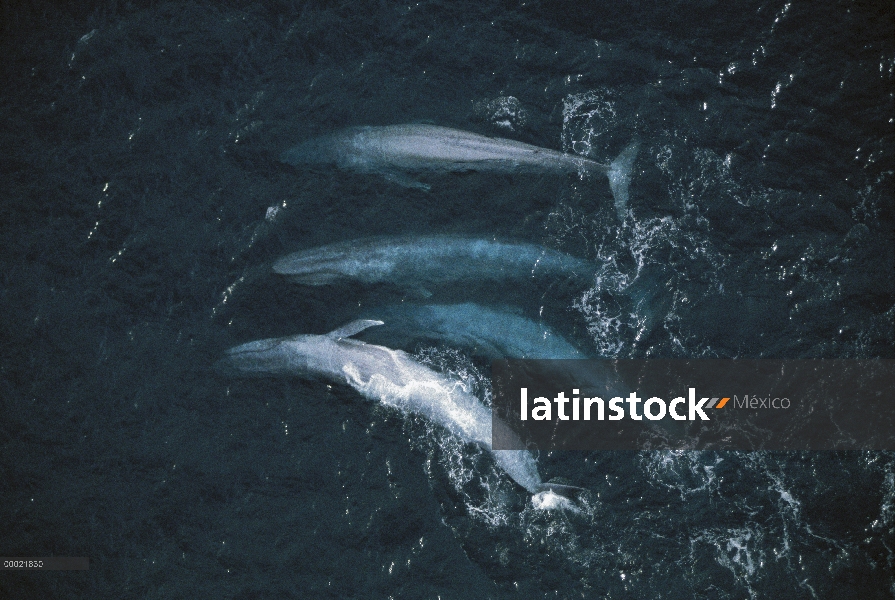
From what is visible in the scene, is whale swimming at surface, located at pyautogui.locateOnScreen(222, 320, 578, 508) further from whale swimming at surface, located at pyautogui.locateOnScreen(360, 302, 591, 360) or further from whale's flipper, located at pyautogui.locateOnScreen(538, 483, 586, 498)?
whale swimming at surface, located at pyautogui.locateOnScreen(360, 302, 591, 360)

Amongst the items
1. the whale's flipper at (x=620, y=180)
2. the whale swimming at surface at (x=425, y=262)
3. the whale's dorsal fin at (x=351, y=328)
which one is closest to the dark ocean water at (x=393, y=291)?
the whale's flipper at (x=620, y=180)

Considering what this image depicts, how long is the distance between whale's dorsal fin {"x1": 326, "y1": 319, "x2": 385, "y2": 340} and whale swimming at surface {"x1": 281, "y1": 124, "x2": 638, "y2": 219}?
3.30 m

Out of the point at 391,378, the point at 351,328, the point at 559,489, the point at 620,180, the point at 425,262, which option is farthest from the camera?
the point at 425,262

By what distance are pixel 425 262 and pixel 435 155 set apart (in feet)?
7.90

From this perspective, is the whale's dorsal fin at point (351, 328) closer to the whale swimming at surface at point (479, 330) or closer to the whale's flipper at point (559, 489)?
the whale swimming at surface at point (479, 330)

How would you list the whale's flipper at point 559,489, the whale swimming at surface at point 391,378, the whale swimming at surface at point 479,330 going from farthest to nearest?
the whale swimming at surface at point 479,330, the whale swimming at surface at point 391,378, the whale's flipper at point 559,489

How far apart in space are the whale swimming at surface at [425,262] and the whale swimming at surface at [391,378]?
124cm

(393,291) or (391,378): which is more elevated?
(393,291)

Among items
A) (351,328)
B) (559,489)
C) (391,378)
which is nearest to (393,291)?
(351,328)

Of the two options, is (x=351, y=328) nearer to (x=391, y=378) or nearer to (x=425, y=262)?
(x=391, y=378)

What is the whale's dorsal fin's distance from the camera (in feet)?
59.2

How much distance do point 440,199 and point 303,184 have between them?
3.13 meters

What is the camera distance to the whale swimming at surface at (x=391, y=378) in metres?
17.4

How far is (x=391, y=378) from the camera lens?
17766 mm
